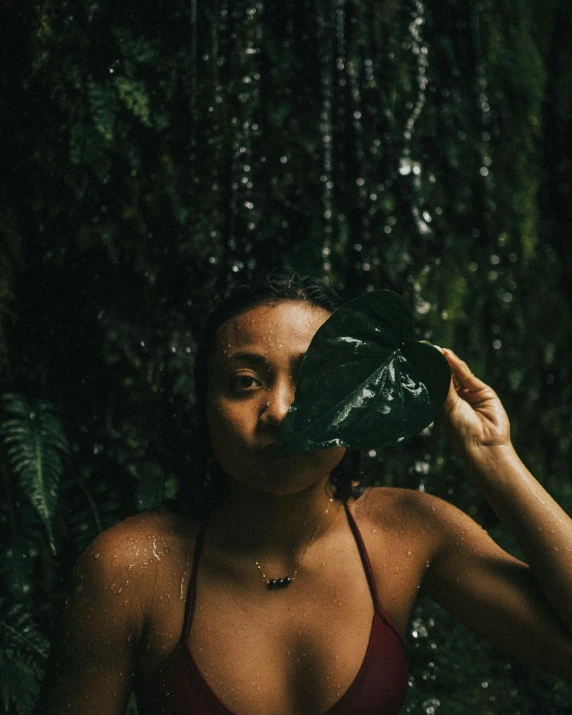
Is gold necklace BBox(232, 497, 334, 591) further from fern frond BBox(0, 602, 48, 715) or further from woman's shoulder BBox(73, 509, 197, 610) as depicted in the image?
fern frond BBox(0, 602, 48, 715)

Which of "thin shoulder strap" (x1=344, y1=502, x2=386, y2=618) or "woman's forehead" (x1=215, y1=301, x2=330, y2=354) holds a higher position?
"woman's forehead" (x1=215, y1=301, x2=330, y2=354)

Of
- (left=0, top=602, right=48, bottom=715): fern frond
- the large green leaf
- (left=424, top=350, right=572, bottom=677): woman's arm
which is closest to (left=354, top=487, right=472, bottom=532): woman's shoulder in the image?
(left=424, top=350, right=572, bottom=677): woman's arm

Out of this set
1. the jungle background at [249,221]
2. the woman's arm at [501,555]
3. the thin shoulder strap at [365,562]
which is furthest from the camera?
the jungle background at [249,221]

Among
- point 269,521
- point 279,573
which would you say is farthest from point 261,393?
point 279,573

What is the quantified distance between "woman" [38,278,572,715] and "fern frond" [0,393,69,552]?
83 cm

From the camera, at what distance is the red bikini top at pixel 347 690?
141cm

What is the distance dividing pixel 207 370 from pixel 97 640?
651 millimetres

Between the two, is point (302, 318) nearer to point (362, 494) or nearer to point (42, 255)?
point (362, 494)

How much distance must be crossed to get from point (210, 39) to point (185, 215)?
2.69ft

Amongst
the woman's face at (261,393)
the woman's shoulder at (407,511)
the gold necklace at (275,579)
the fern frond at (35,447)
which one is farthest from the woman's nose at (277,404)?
the fern frond at (35,447)

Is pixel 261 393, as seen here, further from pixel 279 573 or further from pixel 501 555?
pixel 501 555

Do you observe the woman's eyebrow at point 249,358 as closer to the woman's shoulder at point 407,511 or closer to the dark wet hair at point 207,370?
the dark wet hair at point 207,370

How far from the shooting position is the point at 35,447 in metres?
2.40

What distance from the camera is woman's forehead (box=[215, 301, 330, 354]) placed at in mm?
1515
